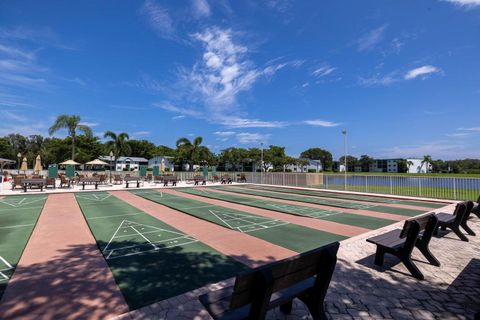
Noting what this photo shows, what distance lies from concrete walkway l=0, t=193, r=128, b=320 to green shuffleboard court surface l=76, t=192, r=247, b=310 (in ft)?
0.67

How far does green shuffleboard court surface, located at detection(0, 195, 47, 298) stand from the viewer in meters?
4.63

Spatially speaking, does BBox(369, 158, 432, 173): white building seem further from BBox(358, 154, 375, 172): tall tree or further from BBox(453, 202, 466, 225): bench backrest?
BBox(453, 202, 466, 225): bench backrest

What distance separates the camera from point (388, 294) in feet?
12.6

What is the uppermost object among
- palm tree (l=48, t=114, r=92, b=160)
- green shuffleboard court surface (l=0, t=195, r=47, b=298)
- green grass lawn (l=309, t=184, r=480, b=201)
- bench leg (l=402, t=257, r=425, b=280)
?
palm tree (l=48, t=114, r=92, b=160)

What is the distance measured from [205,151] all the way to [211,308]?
2298 inches

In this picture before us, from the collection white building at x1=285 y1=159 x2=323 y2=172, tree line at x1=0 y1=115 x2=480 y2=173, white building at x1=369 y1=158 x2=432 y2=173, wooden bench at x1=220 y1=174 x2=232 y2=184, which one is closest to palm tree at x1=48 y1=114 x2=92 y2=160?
tree line at x1=0 y1=115 x2=480 y2=173

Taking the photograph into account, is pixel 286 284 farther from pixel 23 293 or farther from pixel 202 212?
pixel 202 212

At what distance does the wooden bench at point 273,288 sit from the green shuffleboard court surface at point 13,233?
11.4 ft

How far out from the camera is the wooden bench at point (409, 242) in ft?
14.6

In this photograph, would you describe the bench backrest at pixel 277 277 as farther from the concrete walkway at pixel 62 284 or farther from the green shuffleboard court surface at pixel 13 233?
the green shuffleboard court surface at pixel 13 233

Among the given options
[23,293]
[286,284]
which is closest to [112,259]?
[23,293]

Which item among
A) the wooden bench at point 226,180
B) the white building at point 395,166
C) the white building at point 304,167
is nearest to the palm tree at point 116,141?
the wooden bench at point 226,180

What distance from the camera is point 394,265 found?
4965mm

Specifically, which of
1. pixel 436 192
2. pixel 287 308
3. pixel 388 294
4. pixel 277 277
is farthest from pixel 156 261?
pixel 436 192
